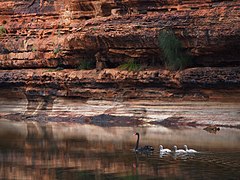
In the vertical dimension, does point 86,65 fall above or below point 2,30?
below

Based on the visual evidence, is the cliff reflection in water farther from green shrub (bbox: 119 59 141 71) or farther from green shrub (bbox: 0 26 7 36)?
green shrub (bbox: 0 26 7 36)

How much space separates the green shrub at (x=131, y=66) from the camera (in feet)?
150

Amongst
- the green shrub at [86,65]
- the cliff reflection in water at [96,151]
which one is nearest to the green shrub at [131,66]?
the green shrub at [86,65]

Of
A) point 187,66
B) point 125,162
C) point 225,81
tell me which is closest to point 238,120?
point 225,81

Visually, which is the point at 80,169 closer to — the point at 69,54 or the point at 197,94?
the point at 197,94

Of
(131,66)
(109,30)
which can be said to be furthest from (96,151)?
(109,30)

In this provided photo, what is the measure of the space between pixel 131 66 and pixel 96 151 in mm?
15990

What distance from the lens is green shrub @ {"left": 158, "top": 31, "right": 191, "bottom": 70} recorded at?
42.7m

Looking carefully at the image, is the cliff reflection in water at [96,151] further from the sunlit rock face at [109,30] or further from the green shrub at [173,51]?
the sunlit rock face at [109,30]

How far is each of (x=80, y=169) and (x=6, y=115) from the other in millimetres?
26468

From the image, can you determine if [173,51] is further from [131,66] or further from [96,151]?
[96,151]

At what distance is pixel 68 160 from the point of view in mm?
28109

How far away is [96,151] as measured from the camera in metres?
30.7

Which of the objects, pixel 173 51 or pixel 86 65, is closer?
pixel 173 51
